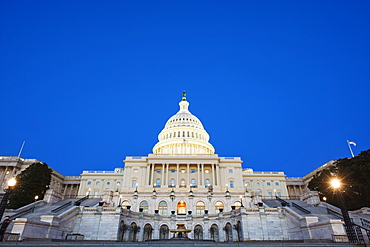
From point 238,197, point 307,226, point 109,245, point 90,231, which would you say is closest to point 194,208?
point 238,197

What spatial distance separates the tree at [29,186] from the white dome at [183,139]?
142 ft

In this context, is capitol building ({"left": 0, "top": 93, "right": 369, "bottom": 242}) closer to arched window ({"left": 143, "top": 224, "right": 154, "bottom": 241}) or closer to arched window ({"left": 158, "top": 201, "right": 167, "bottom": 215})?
arched window ({"left": 143, "top": 224, "right": 154, "bottom": 241})

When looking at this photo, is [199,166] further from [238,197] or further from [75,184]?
[75,184]

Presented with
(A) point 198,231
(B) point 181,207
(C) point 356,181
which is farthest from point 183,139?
(C) point 356,181

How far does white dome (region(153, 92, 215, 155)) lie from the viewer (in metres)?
95.0

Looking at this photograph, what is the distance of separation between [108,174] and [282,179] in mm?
60224

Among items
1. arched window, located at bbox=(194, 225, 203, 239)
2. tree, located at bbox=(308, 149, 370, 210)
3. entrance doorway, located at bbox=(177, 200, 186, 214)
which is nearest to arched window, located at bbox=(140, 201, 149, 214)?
entrance doorway, located at bbox=(177, 200, 186, 214)

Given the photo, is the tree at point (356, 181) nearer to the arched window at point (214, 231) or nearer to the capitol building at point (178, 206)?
the capitol building at point (178, 206)

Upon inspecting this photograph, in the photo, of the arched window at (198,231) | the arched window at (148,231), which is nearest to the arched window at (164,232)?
the arched window at (148,231)

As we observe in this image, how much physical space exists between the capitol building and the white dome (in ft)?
1.84

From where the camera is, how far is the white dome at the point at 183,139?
9500 centimetres

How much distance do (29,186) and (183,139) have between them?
54585mm

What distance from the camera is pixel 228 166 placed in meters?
78.0

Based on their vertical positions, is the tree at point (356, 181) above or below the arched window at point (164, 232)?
above
